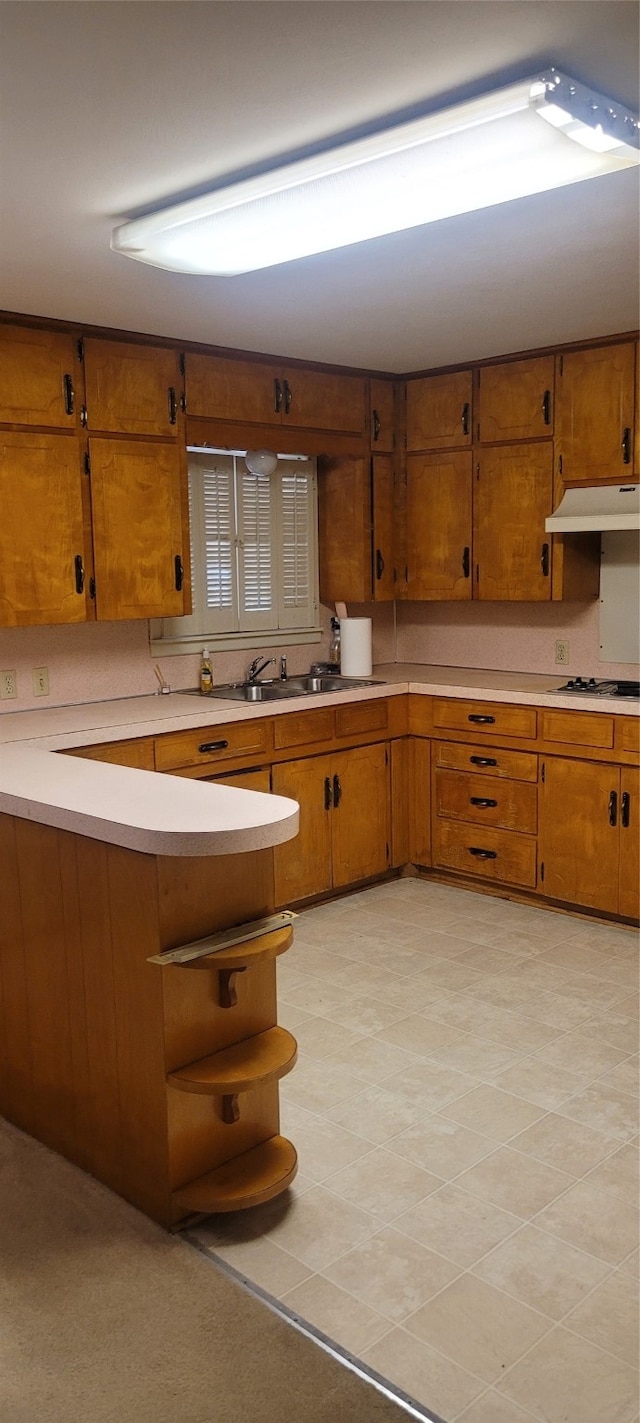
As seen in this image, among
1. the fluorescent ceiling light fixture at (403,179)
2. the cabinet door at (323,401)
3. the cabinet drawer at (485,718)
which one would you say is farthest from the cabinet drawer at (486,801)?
the fluorescent ceiling light fixture at (403,179)

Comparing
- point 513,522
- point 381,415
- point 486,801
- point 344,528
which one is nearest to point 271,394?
point 381,415

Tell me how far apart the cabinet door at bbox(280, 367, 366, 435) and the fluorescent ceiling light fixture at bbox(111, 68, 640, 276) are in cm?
181

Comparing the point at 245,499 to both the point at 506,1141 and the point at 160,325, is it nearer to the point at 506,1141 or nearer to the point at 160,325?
the point at 160,325

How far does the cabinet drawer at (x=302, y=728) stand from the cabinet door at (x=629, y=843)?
1243mm

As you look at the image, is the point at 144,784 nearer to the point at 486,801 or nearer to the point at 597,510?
the point at 486,801

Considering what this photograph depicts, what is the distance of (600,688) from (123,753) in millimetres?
2054

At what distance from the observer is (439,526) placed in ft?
16.7


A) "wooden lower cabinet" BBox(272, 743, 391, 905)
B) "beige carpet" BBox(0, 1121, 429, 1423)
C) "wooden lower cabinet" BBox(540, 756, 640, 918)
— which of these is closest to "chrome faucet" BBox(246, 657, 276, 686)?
"wooden lower cabinet" BBox(272, 743, 391, 905)

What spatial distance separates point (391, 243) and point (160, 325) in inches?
49.2

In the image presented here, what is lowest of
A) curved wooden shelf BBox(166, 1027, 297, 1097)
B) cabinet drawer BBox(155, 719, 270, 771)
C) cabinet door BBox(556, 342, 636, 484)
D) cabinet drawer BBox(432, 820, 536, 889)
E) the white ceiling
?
cabinet drawer BBox(432, 820, 536, 889)

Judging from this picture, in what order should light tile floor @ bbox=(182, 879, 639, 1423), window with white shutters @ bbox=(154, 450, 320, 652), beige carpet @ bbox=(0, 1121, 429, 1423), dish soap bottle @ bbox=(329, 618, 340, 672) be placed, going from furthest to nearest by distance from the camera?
dish soap bottle @ bbox=(329, 618, 340, 672) → window with white shutters @ bbox=(154, 450, 320, 652) → light tile floor @ bbox=(182, 879, 639, 1423) → beige carpet @ bbox=(0, 1121, 429, 1423)

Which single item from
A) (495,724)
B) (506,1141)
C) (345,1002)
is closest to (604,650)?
(495,724)

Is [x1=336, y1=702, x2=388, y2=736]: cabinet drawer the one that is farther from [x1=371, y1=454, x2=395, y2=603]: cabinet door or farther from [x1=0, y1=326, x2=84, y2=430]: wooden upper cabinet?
[x1=0, y1=326, x2=84, y2=430]: wooden upper cabinet

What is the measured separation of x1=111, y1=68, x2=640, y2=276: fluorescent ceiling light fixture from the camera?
77.4 inches
